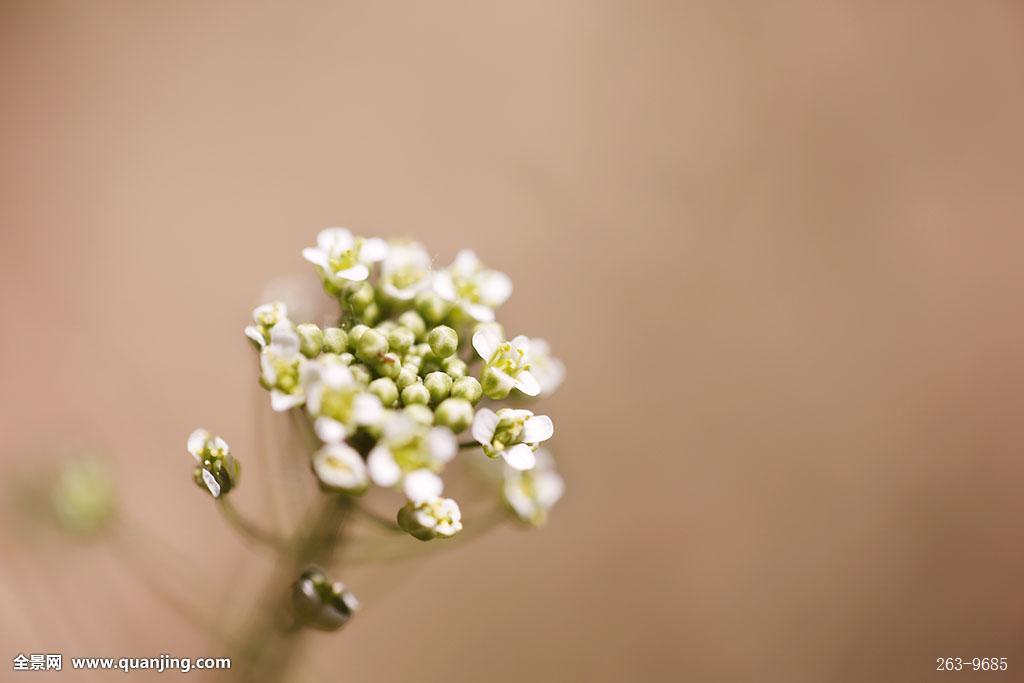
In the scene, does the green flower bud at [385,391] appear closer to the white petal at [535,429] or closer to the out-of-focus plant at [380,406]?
the out-of-focus plant at [380,406]

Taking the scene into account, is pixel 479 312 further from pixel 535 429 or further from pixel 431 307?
pixel 535 429

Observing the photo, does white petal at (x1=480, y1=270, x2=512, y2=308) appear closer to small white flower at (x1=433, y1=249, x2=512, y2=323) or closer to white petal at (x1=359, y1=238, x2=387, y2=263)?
small white flower at (x1=433, y1=249, x2=512, y2=323)

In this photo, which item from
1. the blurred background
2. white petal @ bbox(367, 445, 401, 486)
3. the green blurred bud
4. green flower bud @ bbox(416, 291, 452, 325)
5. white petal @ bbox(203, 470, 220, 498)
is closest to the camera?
white petal @ bbox(367, 445, 401, 486)

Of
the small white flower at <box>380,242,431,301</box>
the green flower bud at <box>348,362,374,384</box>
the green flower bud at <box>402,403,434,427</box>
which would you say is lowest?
the green flower bud at <box>402,403,434,427</box>

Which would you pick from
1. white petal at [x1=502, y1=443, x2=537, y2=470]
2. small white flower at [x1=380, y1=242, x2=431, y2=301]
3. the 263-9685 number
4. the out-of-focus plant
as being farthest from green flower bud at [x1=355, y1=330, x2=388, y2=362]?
the 263-9685 number

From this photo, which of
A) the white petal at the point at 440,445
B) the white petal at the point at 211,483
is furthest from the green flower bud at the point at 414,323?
the white petal at the point at 211,483

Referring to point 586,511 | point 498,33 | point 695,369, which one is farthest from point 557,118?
point 586,511
